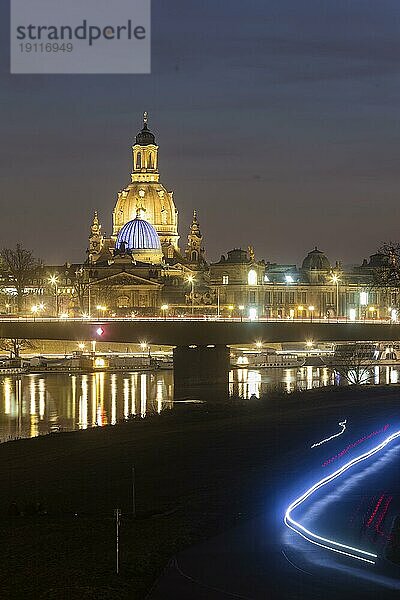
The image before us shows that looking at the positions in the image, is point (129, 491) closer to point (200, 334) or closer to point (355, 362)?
point (200, 334)

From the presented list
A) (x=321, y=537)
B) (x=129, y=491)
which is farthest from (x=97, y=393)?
(x=321, y=537)

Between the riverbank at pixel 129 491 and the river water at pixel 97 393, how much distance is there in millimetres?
7244

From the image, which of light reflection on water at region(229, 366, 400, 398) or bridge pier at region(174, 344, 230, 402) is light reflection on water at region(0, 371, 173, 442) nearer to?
bridge pier at region(174, 344, 230, 402)

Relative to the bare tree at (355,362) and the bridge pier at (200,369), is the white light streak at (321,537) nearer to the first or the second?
the bridge pier at (200,369)

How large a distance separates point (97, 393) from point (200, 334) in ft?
36.0

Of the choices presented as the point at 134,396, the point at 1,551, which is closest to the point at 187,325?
the point at 134,396

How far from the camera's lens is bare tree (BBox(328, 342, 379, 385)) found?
129 metres

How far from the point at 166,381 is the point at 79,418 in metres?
41.7

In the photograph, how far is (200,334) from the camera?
10269 centimetres

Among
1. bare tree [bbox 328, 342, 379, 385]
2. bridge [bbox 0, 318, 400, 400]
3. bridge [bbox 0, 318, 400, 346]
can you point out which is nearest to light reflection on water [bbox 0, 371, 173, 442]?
bridge [bbox 0, 318, 400, 400]

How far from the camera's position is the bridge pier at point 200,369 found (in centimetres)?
9975

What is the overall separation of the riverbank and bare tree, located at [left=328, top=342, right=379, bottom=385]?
5034cm

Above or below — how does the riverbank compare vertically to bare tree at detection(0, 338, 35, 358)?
below

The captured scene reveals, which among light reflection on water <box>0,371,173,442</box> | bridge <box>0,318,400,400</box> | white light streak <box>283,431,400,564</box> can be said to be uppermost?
bridge <box>0,318,400,400</box>
